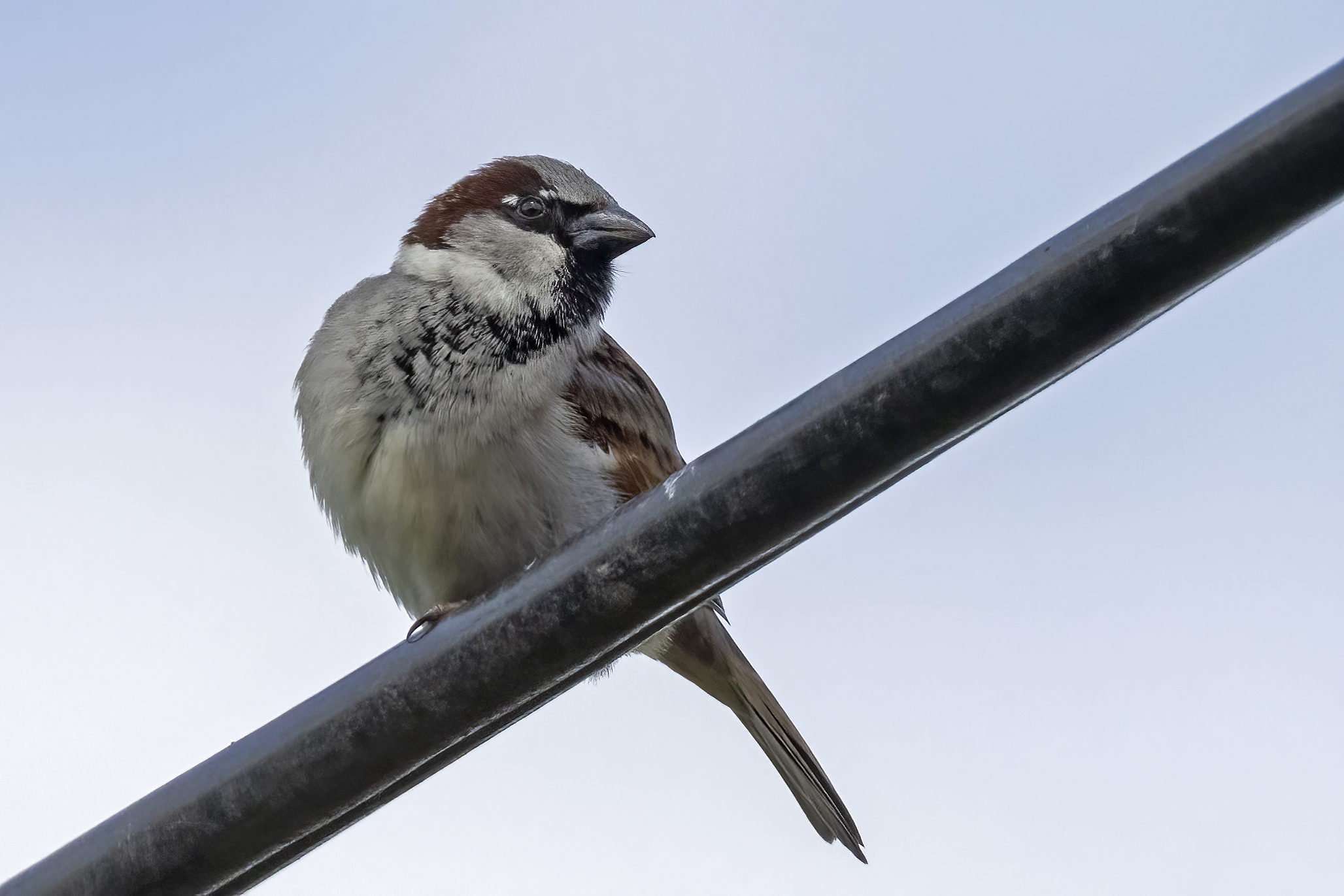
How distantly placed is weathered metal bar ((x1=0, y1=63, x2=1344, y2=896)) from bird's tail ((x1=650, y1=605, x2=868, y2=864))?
1.42m

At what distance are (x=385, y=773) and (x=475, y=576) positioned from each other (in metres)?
1.07

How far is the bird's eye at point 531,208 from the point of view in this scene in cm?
331

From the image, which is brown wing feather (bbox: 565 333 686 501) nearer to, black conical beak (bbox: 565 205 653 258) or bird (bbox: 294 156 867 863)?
bird (bbox: 294 156 867 863)

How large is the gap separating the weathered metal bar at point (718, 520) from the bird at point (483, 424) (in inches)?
32.8

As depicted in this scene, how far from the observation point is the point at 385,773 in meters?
1.70

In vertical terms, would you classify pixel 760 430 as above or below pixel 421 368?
below

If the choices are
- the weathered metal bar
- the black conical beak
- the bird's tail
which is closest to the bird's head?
the black conical beak

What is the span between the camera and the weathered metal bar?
1.15 metres

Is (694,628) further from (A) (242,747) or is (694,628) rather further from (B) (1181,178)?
(B) (1181,178)

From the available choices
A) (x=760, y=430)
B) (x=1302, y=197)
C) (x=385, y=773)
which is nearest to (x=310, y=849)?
(x=385, y=773)

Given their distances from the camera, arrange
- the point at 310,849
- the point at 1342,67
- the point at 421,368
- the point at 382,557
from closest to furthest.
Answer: the point at 1342,67 < the point at 310,849 < the point at 421,368 < the point at 382,557

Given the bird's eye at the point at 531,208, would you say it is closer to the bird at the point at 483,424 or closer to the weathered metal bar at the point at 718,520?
the bird at the point at 483,424

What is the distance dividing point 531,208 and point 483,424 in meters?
0.87

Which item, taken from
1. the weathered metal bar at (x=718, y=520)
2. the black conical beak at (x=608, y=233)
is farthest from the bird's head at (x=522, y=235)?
the weathered metal bar at (x=718, y=520)
